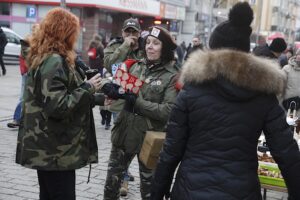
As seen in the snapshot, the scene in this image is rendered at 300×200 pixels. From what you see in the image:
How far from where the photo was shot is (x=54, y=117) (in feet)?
10.4

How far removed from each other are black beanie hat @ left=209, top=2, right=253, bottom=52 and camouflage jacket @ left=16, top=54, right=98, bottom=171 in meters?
1.04

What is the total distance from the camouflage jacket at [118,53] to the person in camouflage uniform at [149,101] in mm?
1325

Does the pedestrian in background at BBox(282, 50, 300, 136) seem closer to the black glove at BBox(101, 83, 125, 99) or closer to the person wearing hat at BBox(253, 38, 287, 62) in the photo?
the person wearing hat at BBox(253, 38, 287, 62)

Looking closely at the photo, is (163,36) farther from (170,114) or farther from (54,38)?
(170,114)

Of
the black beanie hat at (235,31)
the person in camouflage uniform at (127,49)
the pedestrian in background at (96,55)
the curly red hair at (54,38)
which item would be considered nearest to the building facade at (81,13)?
the pedestrian in background at (96,55)

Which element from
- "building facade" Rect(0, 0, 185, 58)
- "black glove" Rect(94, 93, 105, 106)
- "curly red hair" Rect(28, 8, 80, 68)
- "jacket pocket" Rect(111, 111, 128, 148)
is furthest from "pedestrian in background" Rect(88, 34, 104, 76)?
"building facade" Rect(0, 0, 185, 58)

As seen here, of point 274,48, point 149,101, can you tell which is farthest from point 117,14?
point 149,101

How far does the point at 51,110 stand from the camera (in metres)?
3.12

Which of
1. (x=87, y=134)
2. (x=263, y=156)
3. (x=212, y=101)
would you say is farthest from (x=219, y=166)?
(x=263, y=156)

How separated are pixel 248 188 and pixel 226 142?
286mm

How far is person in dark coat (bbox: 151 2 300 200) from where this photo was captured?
8.50 ft

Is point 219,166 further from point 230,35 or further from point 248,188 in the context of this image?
point 230,35

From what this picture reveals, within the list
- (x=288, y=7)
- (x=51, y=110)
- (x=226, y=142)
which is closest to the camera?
(x=226, y=142)

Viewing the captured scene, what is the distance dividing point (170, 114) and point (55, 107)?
802 millimetres
